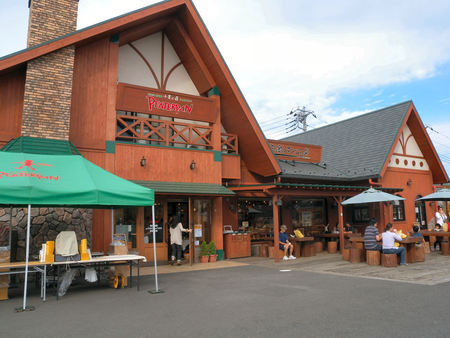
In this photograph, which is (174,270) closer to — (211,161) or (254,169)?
(211,161)

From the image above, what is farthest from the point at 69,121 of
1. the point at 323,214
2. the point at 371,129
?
the point at 371,129

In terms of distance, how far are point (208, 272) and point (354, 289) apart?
4.27 m

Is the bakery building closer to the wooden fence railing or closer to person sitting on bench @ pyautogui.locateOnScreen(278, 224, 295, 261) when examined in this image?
the wooden fence railing

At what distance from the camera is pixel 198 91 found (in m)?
14.2

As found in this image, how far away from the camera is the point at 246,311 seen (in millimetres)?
5898

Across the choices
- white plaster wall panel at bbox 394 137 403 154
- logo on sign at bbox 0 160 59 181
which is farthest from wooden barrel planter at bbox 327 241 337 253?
logo on sign at bbox 0 160 59 181

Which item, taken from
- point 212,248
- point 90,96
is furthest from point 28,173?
point 212,248

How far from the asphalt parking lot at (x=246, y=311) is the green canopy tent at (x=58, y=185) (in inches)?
50.9

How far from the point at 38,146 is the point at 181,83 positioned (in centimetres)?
596

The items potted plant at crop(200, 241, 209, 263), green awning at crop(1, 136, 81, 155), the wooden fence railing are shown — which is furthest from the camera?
potted plant at crop(200, 241, 209, 263)

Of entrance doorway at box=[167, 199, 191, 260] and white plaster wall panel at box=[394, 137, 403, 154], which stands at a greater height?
white plaster wall panel at box=[394, 137, 403, 154]

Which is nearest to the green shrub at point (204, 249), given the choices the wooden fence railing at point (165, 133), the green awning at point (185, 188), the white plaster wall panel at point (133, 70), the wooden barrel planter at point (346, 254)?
the green awning at point (185, 188)

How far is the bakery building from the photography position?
32.8ft

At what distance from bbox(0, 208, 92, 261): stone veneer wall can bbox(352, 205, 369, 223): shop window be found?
13125mm
